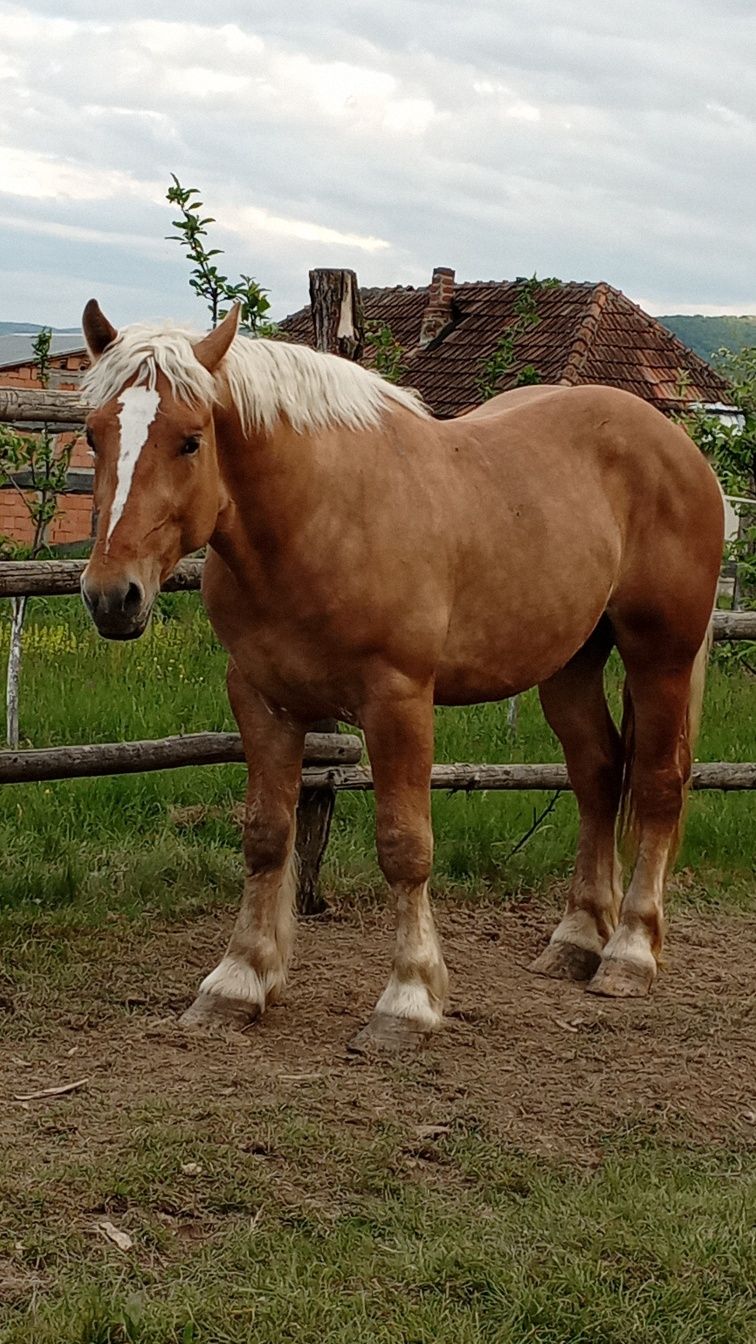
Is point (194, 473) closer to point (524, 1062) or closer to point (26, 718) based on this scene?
point (524, 1062)

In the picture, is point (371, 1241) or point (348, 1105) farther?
point (348, 1105)

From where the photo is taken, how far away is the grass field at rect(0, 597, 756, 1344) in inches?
111

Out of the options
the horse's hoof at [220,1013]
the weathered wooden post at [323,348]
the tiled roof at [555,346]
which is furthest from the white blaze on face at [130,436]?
the tiled roof at [555,346]

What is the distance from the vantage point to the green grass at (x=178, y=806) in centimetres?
537

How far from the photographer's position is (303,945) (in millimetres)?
5133

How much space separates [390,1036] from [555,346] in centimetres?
1684

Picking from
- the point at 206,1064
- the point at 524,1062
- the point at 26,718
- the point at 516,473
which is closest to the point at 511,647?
the point at 516,473

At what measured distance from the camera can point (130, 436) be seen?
136 inches

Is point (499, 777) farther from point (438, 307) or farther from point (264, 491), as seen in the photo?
point (438, 307)

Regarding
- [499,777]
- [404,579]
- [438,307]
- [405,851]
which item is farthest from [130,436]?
[438,307]

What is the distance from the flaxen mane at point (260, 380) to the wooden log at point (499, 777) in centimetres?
150

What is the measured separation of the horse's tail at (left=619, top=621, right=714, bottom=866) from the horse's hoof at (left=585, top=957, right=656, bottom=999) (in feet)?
1.38

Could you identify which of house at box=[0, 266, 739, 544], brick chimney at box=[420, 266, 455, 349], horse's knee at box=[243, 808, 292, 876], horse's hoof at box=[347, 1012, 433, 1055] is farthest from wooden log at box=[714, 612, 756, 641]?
brick chimney at box=[420, 266, 455, 349]

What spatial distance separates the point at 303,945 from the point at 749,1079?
1.65m
